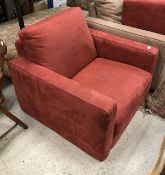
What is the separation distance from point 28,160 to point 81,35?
94cm

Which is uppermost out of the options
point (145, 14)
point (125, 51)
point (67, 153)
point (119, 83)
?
point (145, 14)

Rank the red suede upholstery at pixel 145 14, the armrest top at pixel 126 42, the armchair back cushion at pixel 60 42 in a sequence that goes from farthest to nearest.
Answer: the red suede upholstery at pixel 145 14 → the armrest top at pixel 126 42 → the armchair back cushion at pixel 60 42

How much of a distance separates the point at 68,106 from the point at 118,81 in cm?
45

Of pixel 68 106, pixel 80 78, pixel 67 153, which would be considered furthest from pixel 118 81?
pixel 67 153

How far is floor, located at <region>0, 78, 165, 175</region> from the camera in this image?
1.41 metres

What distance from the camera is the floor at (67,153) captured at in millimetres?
1410

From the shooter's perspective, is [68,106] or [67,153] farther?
[67,153]

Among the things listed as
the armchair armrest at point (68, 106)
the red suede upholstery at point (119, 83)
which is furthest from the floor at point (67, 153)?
the red suede upholstery at point (119, 83)

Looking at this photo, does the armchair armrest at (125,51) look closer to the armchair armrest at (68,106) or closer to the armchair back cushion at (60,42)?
the armchair back cushion at (60,42)

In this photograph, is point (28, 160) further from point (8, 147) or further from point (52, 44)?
point (52, 44)

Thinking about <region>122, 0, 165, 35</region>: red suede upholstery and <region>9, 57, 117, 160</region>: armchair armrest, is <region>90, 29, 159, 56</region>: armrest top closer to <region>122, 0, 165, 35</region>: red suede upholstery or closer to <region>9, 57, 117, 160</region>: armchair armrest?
<region>122, 0, 165, 35</region>: red suede upholstery

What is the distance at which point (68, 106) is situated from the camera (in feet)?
4.02

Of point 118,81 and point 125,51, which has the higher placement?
point 125,51

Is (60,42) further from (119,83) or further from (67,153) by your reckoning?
(67,153)
